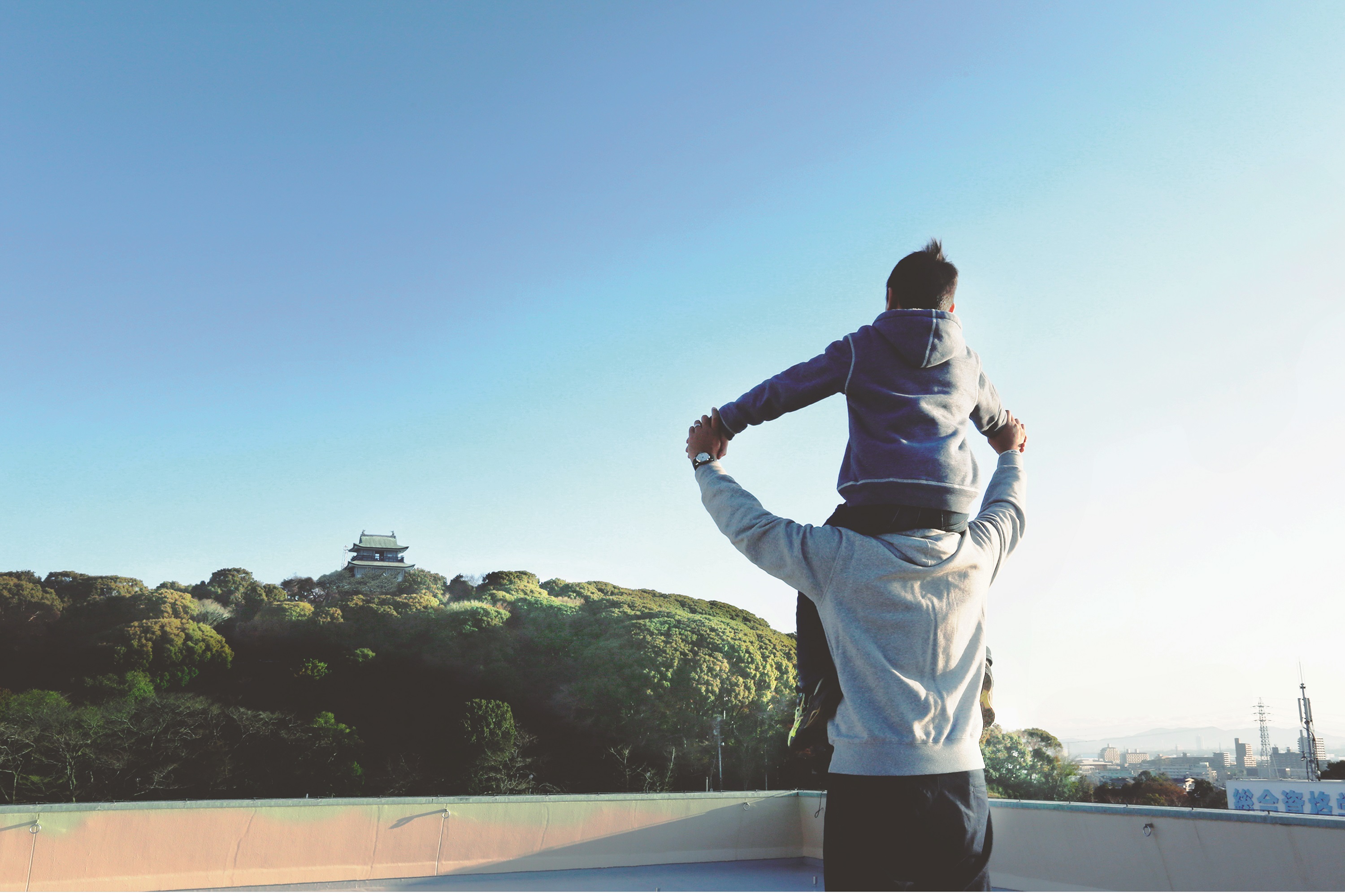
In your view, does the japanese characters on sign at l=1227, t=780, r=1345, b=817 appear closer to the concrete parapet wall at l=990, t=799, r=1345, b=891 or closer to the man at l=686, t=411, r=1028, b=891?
the concrete parapet wall at l=990, t=799, r=1345, b=891

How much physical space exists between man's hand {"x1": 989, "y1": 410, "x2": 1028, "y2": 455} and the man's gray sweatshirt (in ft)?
0.89

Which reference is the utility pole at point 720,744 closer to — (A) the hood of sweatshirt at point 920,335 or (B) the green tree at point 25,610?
(B) the green tree at point 25,610

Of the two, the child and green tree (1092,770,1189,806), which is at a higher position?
the child

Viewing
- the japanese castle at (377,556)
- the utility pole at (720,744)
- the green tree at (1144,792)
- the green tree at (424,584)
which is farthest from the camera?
the japanese castle at (377,556)

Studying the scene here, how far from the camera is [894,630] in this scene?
0.88 metres

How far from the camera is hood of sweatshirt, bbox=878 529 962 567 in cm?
88

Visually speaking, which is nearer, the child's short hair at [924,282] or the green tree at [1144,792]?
the child's short hair at [924,282]

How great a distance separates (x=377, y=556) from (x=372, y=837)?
3424 cm

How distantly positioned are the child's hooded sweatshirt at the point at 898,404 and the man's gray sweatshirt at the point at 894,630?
2.3 inches

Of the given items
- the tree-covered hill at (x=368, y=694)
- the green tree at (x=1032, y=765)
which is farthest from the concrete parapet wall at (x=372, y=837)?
the tree-covered hill at (x=368, y=694)

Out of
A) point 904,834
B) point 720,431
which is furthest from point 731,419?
point 904,834

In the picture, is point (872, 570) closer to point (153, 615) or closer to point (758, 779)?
point (758, 779)

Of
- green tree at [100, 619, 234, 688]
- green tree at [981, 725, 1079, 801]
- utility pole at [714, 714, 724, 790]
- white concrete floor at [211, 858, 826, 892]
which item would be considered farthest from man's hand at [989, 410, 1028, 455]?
green tree at [100, 619, 234, 688]

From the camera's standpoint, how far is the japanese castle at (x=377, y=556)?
126ft
